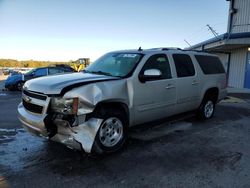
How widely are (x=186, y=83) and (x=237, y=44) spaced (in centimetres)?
1155

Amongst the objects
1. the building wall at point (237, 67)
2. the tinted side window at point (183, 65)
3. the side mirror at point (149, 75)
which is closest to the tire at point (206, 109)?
the tinted side window at point (183, 65)

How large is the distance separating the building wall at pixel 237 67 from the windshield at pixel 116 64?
Result: 1427 centimetres

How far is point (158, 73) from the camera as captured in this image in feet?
18.1

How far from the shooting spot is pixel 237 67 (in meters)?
19.0

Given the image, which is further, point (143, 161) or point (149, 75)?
point (149, 75)

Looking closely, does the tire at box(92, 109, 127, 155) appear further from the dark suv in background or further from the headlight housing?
the dark suv in background

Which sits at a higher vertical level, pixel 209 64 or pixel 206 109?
pixel 209 64

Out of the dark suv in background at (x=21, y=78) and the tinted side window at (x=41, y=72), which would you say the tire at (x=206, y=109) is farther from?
the tinted side window at (x=41, y=72)

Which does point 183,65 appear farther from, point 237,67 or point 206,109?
point 237,67

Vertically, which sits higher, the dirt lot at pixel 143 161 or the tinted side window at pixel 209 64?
the tinted side window at pixel 209 64

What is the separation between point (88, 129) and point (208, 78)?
169 inches

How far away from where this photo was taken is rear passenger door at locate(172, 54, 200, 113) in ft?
21.0

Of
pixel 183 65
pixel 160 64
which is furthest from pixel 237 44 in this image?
pixel 160 64

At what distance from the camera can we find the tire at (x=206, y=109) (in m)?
7.60
